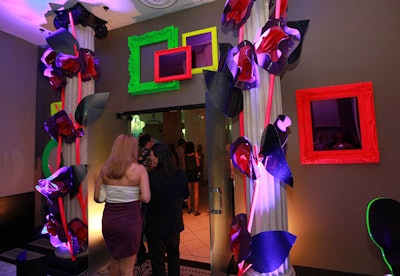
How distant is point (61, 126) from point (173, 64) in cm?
148

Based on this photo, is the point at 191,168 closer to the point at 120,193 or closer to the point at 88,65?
the point at 88,65

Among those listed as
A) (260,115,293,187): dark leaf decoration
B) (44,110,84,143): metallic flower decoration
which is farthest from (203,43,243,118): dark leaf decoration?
(44,110,84,143): metallic flower decoration

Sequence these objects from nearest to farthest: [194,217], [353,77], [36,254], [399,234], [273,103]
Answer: [399,234] < [273,103] < [353,77] < [36,254] < [194,217]

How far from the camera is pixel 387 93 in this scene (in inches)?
75.8

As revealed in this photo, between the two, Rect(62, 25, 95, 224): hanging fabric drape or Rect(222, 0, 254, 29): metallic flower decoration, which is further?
Rect(62, 25, 95, 224): hanging fabric drape

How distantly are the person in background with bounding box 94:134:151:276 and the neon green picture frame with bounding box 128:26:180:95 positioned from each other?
4.44 feet

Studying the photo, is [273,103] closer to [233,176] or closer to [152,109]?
[233,176]

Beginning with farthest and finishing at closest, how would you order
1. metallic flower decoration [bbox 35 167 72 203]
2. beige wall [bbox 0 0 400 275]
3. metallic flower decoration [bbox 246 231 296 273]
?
metallic flower decoration [bbox 35 167 72 203] → beige wall [bbox 0 0 400 275] → metallic flower decoration [bbox 246 231 296 273]

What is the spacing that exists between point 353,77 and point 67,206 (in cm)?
328

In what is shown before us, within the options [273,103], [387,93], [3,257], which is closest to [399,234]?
[387,93]

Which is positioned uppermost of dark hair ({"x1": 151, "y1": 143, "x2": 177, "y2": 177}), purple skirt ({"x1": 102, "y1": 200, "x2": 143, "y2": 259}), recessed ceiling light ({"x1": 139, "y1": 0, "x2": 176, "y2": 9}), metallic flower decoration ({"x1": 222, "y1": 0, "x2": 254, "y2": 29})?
recessed ceiling light ({"x1": 139, "y1": 0, "x2": 176, "y2": 9})

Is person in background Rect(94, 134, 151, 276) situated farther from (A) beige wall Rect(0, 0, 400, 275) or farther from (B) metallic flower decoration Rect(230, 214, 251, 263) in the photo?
(A) beige wall Rect(0, 0, 400, 275)

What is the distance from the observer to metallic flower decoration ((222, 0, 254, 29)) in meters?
1.81

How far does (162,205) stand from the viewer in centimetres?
166
